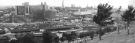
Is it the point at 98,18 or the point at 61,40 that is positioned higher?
the point at 98,18

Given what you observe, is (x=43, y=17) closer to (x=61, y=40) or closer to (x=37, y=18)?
(x=37, y=18)

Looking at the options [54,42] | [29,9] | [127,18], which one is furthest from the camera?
[29,9]

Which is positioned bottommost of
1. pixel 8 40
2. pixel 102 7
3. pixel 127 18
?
pixel 8 40

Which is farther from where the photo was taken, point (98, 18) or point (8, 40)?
point (8, 40)

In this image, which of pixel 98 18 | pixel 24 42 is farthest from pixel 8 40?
pixel 98 18

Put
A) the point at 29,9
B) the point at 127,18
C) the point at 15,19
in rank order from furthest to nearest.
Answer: the point at 29,9
the point at 15,19
the point at 127,18

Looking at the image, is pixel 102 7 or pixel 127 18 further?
pixel 127 18

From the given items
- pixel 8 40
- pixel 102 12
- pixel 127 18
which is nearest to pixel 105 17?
pixel 102 12

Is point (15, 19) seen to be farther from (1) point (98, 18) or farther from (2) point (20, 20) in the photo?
(1) point (98, 18)

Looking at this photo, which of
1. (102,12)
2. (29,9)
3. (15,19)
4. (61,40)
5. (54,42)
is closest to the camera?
(102,12)
